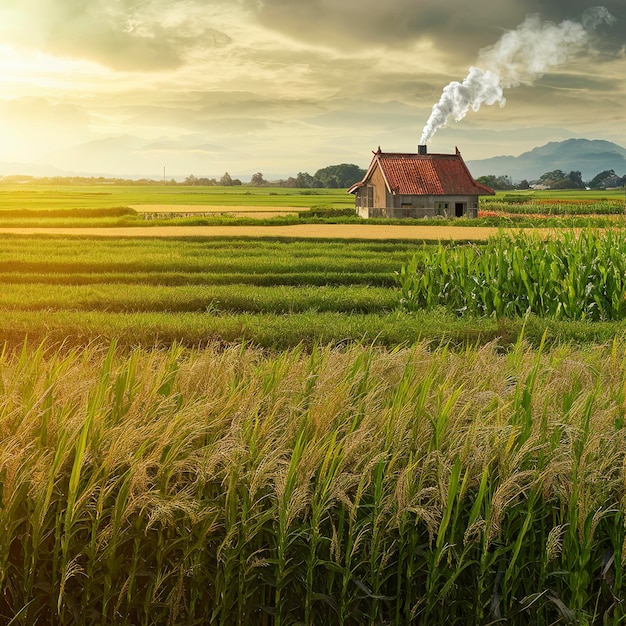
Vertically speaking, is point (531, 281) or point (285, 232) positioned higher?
point (285, 232)

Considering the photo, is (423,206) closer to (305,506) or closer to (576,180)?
(305,506)

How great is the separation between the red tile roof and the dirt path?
1031 cm

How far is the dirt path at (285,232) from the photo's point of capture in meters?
32.0

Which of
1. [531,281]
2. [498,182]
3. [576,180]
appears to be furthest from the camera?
[576,180]

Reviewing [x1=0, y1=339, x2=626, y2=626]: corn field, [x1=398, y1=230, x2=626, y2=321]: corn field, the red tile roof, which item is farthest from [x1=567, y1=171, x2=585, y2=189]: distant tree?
[x1=0, y1=339, x2=626, y2=626]: corn field

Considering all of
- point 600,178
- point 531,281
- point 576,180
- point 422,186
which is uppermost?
point 600,178

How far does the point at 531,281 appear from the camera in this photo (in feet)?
48.4

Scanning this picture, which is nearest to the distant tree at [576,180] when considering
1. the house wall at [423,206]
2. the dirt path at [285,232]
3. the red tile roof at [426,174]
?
the red tile roof at [426,174]

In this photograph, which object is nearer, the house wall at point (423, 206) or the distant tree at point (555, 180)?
the house wall at point (423, 206)

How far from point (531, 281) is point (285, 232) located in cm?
2118

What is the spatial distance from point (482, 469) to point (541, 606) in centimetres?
70

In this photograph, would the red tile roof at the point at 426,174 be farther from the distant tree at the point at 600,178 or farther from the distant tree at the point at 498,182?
the distant tree at the point at 600,178

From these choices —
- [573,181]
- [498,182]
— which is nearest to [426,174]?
[498,182]

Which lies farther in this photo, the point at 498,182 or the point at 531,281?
the point at 498,182
